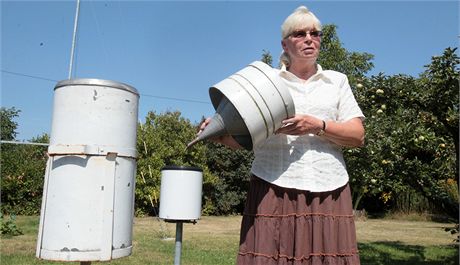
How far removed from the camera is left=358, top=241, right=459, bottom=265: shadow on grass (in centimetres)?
669

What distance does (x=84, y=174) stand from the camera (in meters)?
1.59

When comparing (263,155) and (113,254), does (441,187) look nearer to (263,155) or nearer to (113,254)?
(263,155)

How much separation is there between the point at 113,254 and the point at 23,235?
7.66m

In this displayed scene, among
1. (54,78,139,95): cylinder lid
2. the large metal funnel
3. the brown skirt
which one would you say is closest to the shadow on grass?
the brown skirt

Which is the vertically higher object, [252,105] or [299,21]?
[299,21]

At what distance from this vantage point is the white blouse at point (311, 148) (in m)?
1.63

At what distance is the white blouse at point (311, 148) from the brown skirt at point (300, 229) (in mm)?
39

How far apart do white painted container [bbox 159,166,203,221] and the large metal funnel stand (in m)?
0.54

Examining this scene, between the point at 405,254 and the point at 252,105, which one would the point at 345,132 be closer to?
the point at 252,105

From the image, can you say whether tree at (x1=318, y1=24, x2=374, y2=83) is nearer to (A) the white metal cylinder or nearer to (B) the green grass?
(B) the green grass

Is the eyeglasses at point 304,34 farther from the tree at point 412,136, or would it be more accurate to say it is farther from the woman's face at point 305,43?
the tree at point 412,136

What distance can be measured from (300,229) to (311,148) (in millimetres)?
295

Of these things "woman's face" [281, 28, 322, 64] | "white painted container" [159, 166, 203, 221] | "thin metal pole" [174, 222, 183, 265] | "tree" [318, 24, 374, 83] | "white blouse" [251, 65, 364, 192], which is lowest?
"thin metal pole" [174, 222, 183, 265]

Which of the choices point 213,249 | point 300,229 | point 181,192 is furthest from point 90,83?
point 213,249
